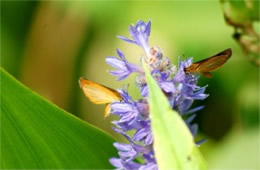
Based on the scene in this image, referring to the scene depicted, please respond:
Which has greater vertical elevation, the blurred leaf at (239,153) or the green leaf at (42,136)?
the green leaf at (42,136)

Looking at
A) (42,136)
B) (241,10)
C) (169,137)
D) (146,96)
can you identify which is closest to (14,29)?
(241,10)

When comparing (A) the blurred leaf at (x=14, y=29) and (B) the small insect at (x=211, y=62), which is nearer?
(B) the small insect at (x=211, y=62)

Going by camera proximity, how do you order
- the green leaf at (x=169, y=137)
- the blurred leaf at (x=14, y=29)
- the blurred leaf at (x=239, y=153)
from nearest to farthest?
the green leaf at (x=169, y=137), the blurred leaf at (x=239, y=153), the blurred leaf at (x=14, y=29)

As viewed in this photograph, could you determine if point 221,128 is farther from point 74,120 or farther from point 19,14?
point 74,120

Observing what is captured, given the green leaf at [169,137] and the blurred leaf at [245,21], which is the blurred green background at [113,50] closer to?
the blurred leaf at [245,21]

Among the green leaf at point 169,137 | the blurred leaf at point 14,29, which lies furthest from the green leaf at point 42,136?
the blurred leaf at point 14,29

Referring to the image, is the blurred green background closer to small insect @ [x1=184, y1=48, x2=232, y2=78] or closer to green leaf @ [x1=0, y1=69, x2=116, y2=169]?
green leaf @ [x1=0, y1=69, x2=116, y2=169]

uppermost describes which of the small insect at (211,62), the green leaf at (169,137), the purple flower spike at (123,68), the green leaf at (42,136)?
the small insect at (211,62)

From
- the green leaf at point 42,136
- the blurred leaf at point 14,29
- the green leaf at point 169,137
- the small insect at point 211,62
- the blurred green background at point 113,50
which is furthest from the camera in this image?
the blurred leaf at point 14,29

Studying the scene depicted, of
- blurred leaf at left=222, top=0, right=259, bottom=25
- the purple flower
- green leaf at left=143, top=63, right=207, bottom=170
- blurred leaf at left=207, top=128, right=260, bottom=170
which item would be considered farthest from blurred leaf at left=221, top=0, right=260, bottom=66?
green leaf at left=143, top=63, right=207, bottom=170
